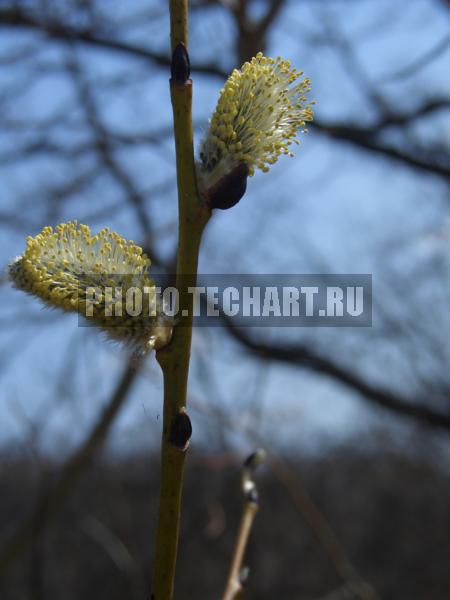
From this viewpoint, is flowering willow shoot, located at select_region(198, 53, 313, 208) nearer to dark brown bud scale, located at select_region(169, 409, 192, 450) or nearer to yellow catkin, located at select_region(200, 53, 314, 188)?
yellow catkin, located at select_region(200, 53, 314, 188)

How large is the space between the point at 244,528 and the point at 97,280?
0.28 metres

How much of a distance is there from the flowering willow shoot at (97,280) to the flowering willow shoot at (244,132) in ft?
0.22

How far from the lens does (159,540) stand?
48 centimetres

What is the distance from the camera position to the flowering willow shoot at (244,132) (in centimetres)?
47

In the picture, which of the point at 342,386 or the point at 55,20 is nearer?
the point at 55,20

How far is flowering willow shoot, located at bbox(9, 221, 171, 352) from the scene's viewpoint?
48cm

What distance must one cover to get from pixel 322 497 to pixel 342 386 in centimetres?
444

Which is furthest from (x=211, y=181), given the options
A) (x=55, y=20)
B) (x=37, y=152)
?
(x=37, y=152)

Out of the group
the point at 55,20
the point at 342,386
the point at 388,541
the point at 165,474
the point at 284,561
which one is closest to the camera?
the point at 165,474

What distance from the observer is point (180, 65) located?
47cm

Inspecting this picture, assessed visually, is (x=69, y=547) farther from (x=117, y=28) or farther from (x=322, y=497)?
(x=117, y=28)

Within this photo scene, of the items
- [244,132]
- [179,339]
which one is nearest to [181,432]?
[179,339]

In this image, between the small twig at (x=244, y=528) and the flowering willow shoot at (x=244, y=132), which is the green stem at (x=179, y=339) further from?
the small twig at (x=244, y=528)

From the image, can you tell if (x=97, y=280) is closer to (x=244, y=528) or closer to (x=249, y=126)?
(x=249, y=126)
